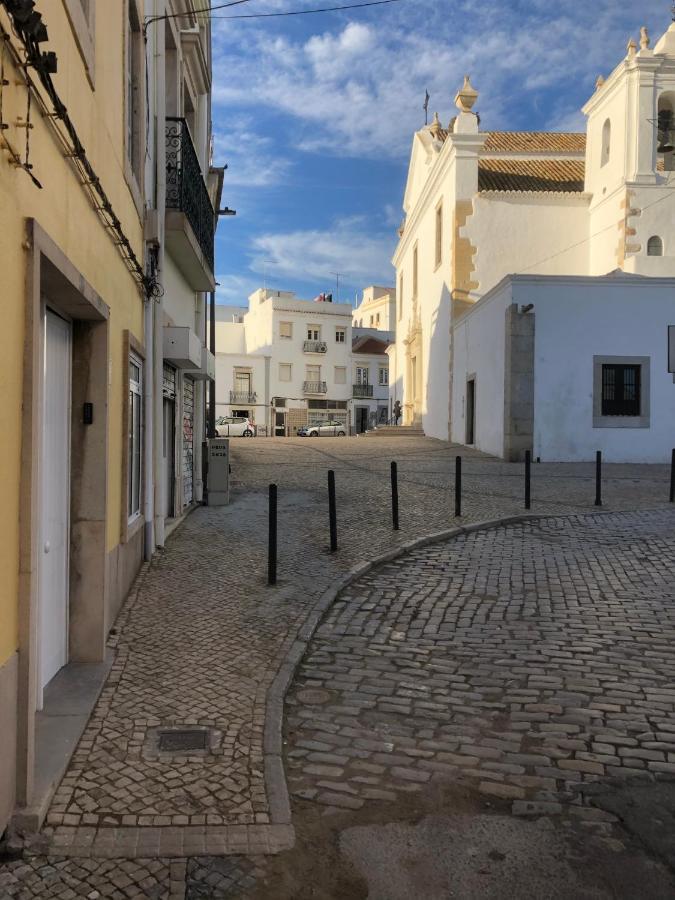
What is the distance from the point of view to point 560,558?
26.9ft

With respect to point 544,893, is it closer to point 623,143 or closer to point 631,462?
point 631,462

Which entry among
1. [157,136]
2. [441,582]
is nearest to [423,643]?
[441,582]

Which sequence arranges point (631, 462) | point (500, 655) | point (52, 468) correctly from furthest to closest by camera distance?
point (631, 462) < point (500, 655) < point (52, 468)

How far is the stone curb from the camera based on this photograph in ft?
10.9

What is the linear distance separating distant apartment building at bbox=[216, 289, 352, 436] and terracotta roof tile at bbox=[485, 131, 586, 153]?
2703 cm

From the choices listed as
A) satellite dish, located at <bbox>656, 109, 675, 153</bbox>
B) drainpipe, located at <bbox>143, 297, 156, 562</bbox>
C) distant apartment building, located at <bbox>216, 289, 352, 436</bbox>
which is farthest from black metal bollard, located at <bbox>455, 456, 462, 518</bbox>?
distant apartment building, located at <bbox>216, 289, 352, 436</bbox>

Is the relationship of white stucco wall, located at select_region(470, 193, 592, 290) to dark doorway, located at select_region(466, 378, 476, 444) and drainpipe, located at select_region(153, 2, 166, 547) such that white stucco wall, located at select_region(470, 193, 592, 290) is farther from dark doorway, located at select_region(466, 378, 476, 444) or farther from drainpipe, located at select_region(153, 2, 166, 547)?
drainpipe, located at select_region(153, 2, 166, 547)

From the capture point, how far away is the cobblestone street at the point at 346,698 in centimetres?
302

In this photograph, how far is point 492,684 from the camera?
4.69 meters

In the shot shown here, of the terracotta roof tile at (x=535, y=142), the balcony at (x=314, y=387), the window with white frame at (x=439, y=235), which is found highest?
the terracotta roof tile at (x=535, y=142)

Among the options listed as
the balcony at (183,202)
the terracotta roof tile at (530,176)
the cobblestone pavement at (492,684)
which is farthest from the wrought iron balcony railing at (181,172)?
the terracotta roof tile at (530,176)

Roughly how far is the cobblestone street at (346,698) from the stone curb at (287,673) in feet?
0.05

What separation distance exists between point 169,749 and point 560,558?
557 cm

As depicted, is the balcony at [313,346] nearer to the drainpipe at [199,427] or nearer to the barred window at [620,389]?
the barred window at [620,389]
